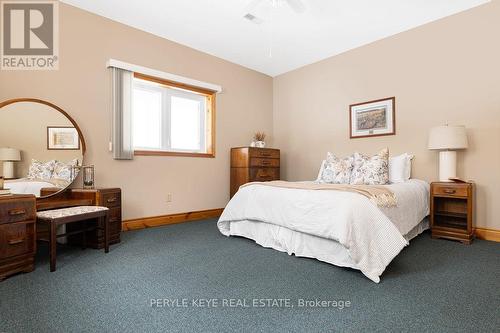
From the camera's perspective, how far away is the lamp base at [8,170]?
246 cm

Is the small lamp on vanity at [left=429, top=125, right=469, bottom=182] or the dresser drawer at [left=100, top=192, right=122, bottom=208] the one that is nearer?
the dresser drawer at [left=100, top=192, right=122, bottom=208]

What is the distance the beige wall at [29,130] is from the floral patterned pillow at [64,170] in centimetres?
5

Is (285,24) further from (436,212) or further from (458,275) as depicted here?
(458,275)

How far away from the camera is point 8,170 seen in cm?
248

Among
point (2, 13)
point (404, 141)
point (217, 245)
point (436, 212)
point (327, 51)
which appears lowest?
point (217, 245)

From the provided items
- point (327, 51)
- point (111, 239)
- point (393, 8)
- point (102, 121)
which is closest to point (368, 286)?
point (111, 239)

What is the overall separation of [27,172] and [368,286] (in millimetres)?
3205

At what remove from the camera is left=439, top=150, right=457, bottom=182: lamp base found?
3006 mm

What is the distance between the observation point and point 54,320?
1.39 meters

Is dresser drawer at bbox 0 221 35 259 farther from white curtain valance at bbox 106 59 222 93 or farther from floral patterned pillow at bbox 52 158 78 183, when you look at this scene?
white curtain valance at bbox 106 59 222 93

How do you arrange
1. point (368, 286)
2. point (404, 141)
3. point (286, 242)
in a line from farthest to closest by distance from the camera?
1. point (404, 141)
2. point (286, 242)
3. point (368, 286)

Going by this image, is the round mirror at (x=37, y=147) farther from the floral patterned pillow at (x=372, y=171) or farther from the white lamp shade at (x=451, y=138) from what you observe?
the white lamp shade at (x=451, y=138)

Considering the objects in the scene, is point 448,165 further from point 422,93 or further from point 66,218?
point 66,218

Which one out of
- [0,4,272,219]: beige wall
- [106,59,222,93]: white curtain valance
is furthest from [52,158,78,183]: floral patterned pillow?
[106,59,222,93]: white curtain valance
